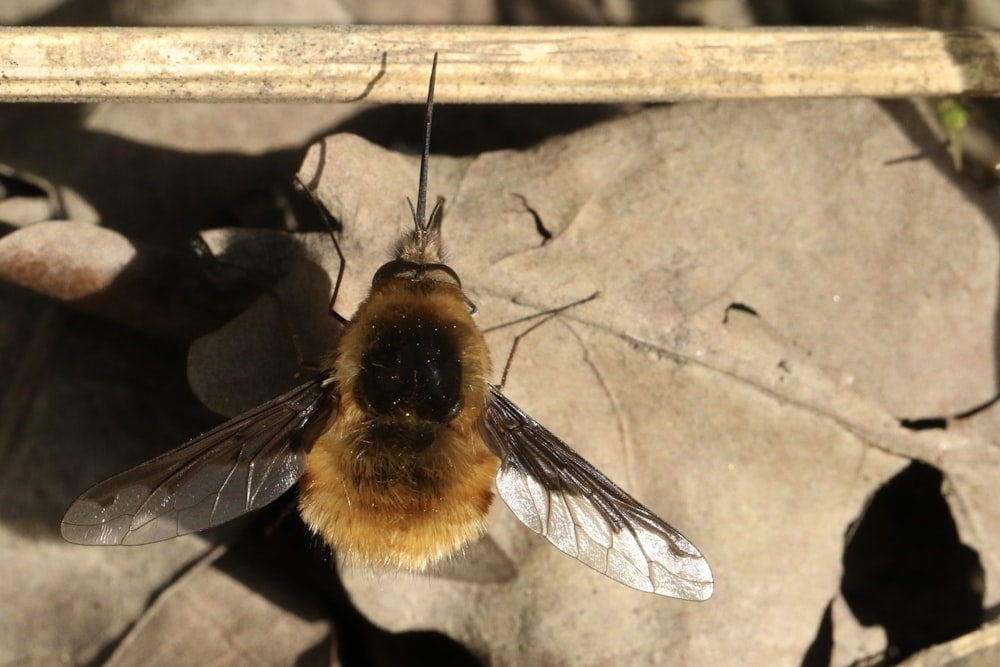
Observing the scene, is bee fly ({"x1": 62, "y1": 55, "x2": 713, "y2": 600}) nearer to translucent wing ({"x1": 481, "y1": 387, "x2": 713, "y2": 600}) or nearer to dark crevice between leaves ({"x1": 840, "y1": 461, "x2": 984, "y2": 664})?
translucent wing ({"x1": 481, "y1": 387, "x2": 713, "y2": 600})

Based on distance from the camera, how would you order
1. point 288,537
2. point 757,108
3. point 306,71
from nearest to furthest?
point 306,71, point 757,108, point 288,537

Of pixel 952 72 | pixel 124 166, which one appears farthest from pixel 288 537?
pixel 952 72

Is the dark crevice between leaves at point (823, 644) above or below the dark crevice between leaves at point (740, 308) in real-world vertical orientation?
below

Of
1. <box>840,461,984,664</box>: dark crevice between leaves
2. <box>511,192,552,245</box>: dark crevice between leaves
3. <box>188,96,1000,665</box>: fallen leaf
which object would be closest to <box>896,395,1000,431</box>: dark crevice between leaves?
<box>188,96,1000,665</box>: fallen leaf

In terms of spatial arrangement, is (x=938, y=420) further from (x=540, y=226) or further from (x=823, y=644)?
(x=540, y=226)

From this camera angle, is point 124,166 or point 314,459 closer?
point 314,459

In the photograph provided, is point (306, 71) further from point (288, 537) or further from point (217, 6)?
point (288, 537)

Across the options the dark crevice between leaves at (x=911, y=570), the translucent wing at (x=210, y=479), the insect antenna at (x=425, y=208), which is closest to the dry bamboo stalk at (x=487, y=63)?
the insect antenna at (x=425, y=208)

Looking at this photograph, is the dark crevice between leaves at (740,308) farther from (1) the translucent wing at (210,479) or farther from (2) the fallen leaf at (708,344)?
(1) the translucent wing at (210,479)
